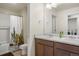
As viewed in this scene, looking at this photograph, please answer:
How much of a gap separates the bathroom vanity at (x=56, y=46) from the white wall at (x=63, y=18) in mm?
481

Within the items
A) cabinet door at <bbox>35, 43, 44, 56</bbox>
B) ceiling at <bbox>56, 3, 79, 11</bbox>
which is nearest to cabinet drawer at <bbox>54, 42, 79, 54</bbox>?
cabinet door at <bbox>35, 43, 44, 56</bbox>

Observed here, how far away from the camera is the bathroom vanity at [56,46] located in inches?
65.4

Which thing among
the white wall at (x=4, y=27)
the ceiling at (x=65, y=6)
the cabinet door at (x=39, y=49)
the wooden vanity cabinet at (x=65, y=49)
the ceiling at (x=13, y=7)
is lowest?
the cabinet door at (x=39, y=49)

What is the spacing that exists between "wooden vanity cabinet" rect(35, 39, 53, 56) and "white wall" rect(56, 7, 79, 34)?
0.56 meters

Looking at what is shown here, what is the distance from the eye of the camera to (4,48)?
337 cm

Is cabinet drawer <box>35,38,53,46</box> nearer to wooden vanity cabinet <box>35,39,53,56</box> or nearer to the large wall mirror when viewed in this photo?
wooden vanity cabinet <box>35,39,53,56</box>

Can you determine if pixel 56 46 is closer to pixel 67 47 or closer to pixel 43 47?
pixel 67 47

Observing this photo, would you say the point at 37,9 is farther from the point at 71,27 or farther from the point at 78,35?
the point at 78,35

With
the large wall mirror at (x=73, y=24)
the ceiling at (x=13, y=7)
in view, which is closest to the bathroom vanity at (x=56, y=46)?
the large wall mirror at (x=73, y=24)

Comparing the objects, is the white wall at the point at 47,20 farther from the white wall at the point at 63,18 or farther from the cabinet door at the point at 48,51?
the cabinet door at the point at 48,51

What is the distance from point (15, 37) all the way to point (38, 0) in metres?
3.25

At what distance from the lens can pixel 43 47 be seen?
8.00 ft

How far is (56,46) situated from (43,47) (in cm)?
51

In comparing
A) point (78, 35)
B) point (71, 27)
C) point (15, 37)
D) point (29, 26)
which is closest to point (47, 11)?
point (29, 26)
